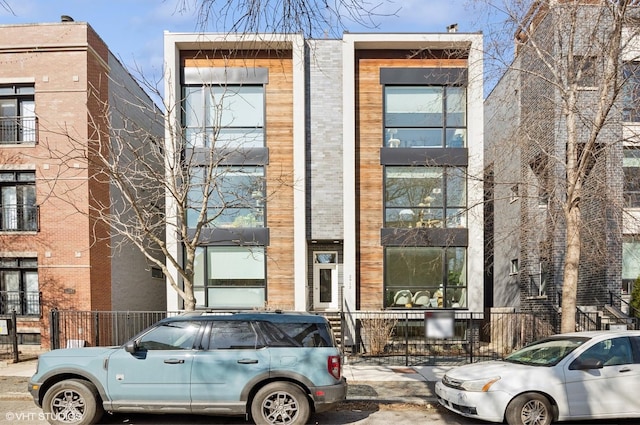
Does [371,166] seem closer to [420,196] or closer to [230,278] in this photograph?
[420,196]

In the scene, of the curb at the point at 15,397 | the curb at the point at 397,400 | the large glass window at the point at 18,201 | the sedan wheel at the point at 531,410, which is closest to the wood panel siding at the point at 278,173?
the curb at the point at 397,400

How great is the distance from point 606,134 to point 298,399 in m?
12.8

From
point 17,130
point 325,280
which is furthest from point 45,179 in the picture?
point 325,280

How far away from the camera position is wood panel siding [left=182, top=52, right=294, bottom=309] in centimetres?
1449

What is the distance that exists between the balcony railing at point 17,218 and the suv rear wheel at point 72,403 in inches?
374

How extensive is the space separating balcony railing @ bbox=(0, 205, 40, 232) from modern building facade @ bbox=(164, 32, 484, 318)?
15.2ft

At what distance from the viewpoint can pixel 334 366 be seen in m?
6.59

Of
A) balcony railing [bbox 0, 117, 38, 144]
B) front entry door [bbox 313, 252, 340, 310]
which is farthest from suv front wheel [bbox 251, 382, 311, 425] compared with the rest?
balcony railing [bbox 0, 117, 38, 144]

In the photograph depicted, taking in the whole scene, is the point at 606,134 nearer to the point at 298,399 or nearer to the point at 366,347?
the point at 366,347

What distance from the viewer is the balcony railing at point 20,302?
14109mm

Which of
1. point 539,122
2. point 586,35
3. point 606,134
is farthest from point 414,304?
point 586,35

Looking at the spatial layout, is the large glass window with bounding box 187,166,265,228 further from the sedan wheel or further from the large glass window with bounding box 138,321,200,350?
the sedan wheel

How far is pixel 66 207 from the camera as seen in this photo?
1395 centimetres

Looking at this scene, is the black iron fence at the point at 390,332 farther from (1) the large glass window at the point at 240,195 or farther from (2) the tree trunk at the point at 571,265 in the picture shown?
(2) the tree trunk at the point at 571,265
